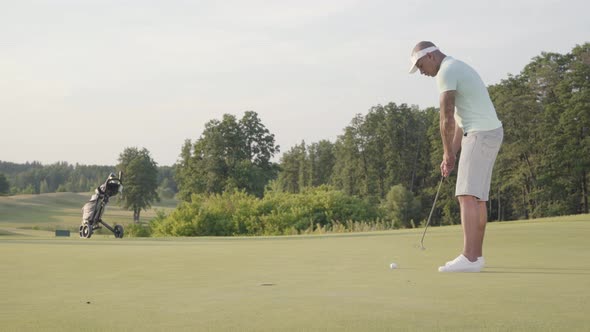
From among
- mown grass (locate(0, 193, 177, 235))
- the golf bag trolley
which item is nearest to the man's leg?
the golf bag trolley

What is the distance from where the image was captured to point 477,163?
6.97m

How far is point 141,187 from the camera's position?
102688 millimetres

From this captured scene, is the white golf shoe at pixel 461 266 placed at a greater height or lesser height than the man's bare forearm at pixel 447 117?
→ lesser

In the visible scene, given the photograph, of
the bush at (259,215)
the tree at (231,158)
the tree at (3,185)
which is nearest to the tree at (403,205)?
the tree at (231,158)

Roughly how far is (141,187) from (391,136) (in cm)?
3855

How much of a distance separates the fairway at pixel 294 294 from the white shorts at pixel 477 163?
0.81 metres

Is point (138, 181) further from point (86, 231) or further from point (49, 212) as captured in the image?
point (86, 231)

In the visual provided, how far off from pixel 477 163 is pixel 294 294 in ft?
9.51

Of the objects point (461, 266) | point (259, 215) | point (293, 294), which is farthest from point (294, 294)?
point (259, 215)

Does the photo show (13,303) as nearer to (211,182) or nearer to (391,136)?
(211,182)

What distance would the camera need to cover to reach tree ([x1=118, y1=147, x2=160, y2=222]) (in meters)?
102

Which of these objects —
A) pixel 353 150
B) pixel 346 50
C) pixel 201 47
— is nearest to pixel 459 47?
pixel 346 50

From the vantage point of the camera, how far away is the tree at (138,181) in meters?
102

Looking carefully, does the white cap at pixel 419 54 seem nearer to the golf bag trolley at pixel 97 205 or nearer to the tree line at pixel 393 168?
the golf bag trolley at pixel 97 205
